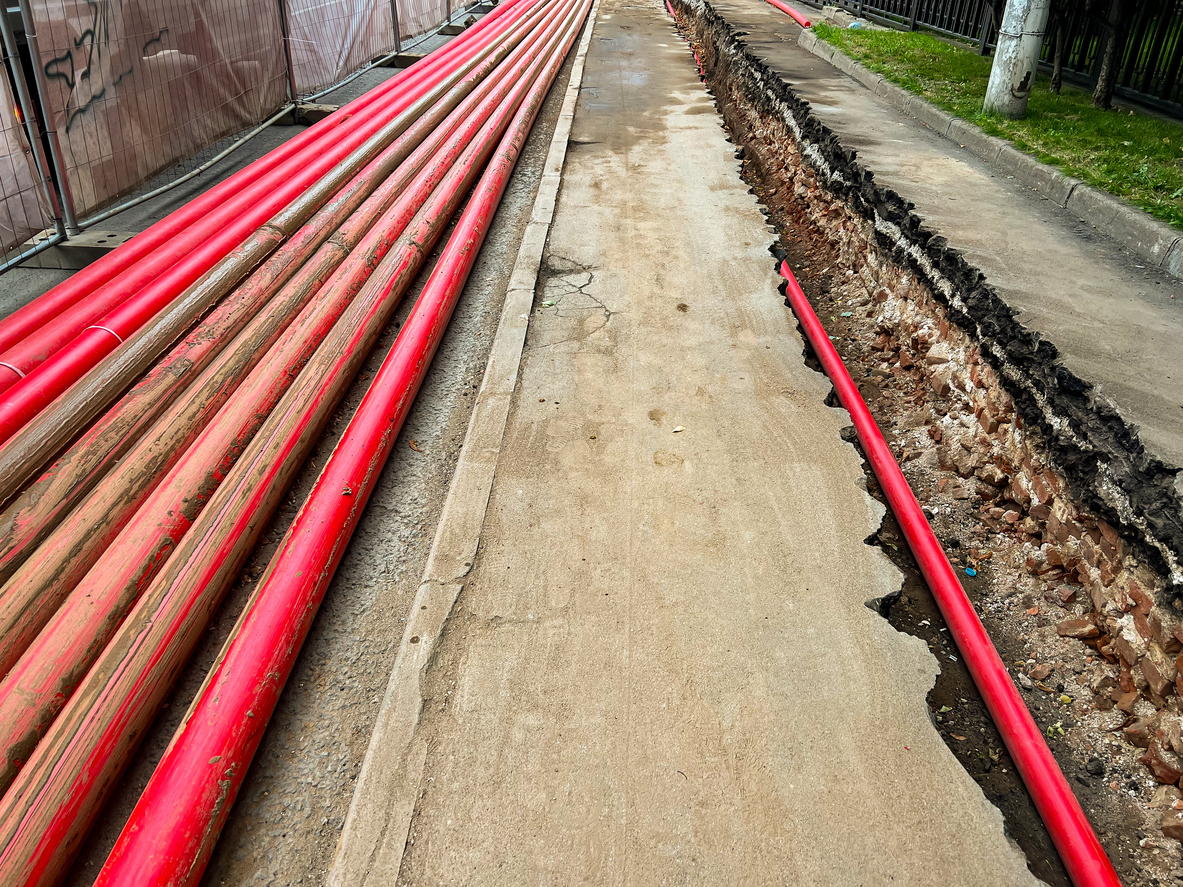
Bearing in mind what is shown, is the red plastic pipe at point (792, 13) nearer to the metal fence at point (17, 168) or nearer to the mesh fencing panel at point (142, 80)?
the mesh fencing panel at point (142, 80)

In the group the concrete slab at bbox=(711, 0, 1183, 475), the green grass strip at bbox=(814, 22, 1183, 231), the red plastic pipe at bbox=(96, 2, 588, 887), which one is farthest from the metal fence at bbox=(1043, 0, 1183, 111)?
the red plastic pipe at bbox=(96, 2, 588, 887)

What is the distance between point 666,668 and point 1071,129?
241 inches

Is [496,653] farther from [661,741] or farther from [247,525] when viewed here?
[247,525]

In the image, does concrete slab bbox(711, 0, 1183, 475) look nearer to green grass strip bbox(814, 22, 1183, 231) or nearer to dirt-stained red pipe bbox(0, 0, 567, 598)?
green grass strip bbox(814, 22, 1183, 231)

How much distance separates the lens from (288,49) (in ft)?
25.7

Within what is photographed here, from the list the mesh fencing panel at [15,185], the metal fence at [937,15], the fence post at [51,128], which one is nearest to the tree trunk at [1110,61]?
the metal fence at [937,15]

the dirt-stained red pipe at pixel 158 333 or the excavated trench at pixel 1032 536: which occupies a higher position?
the dirt-stained red pipe at pixel 158 333

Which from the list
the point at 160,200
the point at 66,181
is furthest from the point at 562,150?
the point at 66,181

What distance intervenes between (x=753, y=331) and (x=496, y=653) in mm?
2725

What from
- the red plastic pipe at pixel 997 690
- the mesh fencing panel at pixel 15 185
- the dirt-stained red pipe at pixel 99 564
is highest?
the mesh fencing panel at pixel 15 185

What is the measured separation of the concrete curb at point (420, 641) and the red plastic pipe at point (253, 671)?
1.06 feet

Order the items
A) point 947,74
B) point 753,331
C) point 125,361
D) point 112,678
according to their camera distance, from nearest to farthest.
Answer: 1. point 112,678
2. point 125,361
3. point 753,331
4. point 947,74

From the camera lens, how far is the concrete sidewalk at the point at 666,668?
2.05 metres

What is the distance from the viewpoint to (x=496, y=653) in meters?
2.56
